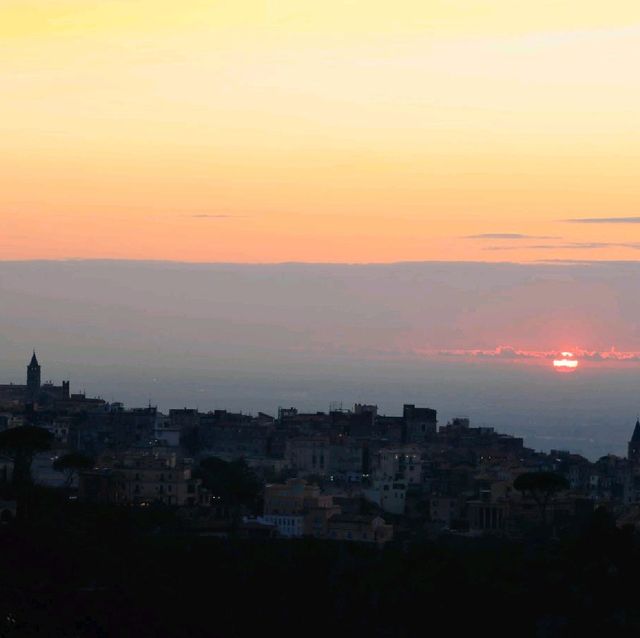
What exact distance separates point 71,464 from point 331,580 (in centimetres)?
2119

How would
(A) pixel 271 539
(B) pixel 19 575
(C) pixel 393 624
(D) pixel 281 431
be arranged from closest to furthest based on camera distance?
(B) pixel 19 575 < (C) pixel 393 624 < (A) pixel 271 539 < (D) pixel 281 431

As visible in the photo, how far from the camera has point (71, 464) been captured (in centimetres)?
8731

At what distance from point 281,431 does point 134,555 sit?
53792mm

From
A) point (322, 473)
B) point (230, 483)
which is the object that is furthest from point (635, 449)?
point (230, 483)

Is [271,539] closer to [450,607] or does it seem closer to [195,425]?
[450,607]

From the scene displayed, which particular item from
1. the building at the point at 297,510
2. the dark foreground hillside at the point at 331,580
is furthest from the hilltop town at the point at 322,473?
the dark foreground hillside at the point at 331,580

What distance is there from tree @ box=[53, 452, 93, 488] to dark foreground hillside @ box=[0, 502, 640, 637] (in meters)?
13.9

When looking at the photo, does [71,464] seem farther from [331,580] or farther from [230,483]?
[331,580]

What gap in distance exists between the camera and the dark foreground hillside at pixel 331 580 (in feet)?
208

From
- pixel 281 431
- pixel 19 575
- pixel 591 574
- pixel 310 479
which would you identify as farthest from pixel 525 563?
pixel 281 431

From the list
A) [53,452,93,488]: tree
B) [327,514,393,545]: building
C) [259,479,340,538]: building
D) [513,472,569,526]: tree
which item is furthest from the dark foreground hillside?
[53,452,93,488]: tree

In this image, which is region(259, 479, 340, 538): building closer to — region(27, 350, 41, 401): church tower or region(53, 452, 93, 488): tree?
region(53, 452, 93, 488): tree

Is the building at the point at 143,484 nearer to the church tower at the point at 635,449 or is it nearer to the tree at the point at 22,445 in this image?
the tree at the point at 22,445

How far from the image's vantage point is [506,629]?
2625 inches
